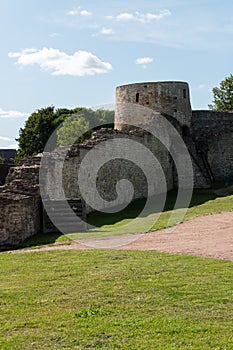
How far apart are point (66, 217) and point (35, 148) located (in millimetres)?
32362

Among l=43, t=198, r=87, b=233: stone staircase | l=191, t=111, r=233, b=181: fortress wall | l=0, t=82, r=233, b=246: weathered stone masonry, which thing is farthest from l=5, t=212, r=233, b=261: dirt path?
l=191, t=111, r=233, b=181: fortress wall

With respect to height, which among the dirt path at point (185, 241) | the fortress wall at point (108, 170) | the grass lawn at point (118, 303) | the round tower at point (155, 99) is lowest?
the grass lawn at point (118, 303)

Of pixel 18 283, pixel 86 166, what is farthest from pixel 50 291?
pixel 86 166

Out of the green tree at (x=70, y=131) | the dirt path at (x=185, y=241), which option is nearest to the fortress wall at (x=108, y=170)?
the dirt path at (x=185, y=241)

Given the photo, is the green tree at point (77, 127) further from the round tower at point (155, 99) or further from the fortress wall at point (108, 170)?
the fortress wall at point (108, 170)

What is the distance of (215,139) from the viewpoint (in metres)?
30.3

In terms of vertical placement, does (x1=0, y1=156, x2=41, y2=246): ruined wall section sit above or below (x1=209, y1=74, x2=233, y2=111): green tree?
below

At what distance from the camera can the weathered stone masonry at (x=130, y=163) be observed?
14.5 metres

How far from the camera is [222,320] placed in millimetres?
5941

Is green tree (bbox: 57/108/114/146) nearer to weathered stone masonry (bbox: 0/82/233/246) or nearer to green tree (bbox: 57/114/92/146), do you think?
green tree (bbox: 57/114/92/146)

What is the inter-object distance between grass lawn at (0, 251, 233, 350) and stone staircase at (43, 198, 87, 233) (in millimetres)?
5118

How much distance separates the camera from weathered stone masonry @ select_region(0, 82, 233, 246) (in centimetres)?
1447

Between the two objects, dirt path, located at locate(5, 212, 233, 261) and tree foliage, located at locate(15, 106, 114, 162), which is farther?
tree foliage, located at locate(15, 106, 114, 162)

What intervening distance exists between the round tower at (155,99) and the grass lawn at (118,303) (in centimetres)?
1908
